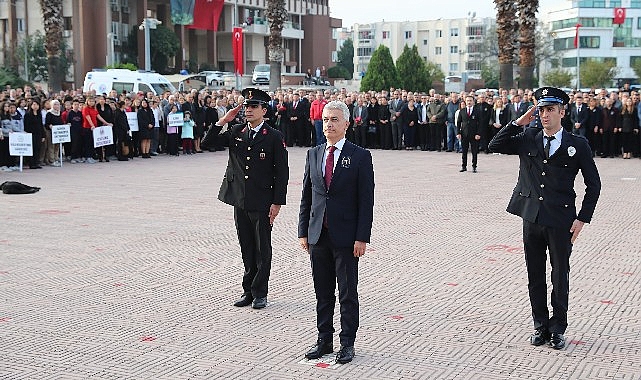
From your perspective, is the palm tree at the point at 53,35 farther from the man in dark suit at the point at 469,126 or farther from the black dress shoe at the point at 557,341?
the black dress shoe at the point at 557,341

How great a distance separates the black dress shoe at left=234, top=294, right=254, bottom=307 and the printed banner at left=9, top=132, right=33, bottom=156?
47.6ft

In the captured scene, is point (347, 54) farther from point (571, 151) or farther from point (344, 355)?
point (344, 355)

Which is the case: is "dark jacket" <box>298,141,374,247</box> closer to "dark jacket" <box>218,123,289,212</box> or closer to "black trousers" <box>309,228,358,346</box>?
"black trousers" <box>309,228,358,346</box>

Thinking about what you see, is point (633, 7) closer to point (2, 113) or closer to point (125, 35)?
point (125, 35)

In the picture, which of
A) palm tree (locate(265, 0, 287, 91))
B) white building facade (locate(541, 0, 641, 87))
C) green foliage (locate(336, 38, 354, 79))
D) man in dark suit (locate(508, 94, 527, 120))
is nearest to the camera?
man in dark suit (locate(508, 94, 527, 120))

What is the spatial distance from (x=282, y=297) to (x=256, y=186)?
47.8 inches

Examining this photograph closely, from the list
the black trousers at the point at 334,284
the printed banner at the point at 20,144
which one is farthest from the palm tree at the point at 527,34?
the black trousers at the point at 334,284

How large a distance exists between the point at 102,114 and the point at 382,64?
123ft

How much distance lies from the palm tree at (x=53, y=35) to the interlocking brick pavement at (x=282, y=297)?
24710 millimetres

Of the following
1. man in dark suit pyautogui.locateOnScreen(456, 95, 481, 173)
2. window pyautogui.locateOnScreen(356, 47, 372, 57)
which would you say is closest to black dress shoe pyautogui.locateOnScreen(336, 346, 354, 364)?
man in dark suit pyautogui.locateOnScreen(456, 95, 481, 173)

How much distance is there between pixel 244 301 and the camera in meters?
8.26

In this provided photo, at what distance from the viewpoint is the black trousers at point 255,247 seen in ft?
26.7

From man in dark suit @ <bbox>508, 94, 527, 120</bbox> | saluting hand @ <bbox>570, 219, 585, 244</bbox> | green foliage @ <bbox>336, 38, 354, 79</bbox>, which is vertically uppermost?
green foliage @ <bbox>336, 38, 354, 79</bbox>

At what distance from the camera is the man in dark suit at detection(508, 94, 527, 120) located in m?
25.4
